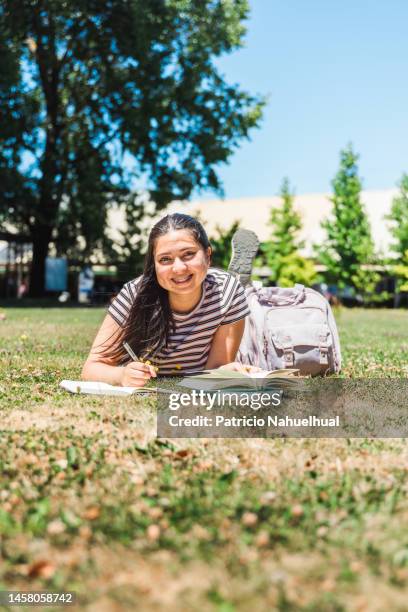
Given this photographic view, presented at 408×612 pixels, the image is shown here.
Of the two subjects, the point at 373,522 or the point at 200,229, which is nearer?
the point at 373,522

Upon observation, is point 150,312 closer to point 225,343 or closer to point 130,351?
point 130,351

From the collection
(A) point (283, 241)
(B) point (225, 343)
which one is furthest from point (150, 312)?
(A) point (283, 241)

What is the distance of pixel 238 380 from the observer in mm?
4047

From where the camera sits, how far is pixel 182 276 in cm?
443

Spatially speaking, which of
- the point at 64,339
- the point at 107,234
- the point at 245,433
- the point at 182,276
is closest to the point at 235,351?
the point at 182,276

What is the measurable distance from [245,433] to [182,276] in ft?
4.39

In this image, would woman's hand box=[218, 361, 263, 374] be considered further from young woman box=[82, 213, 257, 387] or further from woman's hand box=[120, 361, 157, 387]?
woman's hand box=[120, 361, 157, 387]

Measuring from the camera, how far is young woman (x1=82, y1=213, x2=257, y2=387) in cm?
444

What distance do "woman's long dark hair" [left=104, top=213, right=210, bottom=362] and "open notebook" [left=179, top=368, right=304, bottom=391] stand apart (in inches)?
22.1

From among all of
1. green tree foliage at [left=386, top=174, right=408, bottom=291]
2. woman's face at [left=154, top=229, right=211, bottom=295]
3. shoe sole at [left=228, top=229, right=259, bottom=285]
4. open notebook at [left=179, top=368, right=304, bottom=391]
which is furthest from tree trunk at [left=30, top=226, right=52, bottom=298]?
open notebook at [left=179, top=368, right=304, bottom=391]

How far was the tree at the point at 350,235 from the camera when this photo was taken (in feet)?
124

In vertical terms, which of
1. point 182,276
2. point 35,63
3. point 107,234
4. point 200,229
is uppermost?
point 35,63

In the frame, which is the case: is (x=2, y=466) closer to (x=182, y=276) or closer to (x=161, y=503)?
(x=161, y=503)

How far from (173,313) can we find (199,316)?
185 mm
